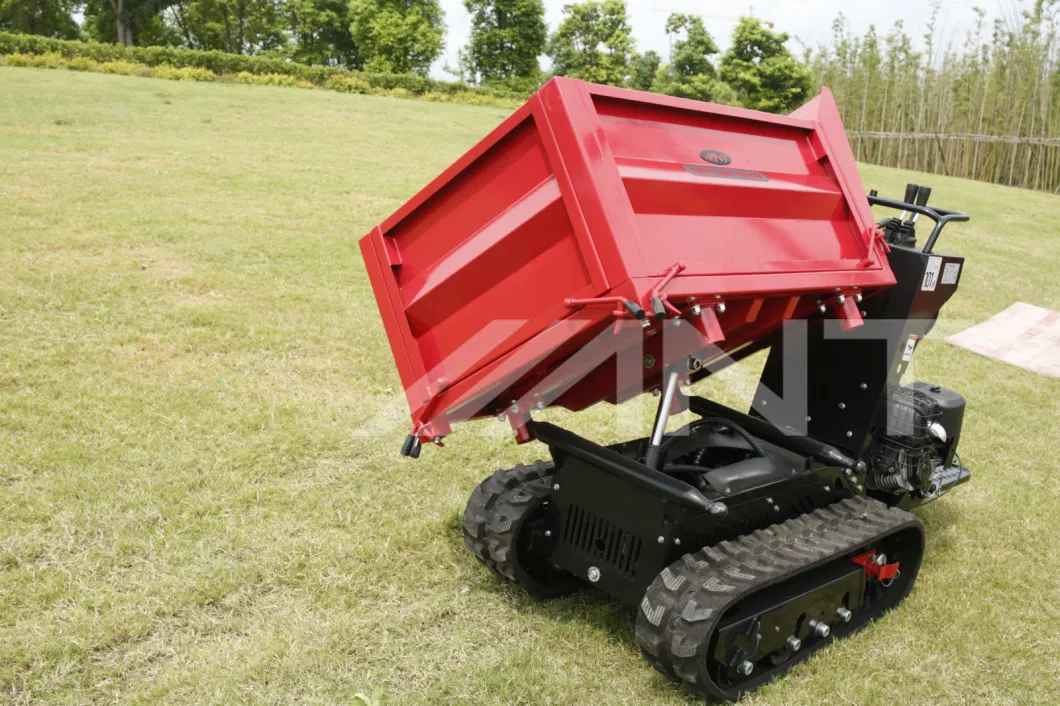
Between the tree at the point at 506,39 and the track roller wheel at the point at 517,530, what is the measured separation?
160ft

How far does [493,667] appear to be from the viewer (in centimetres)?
326

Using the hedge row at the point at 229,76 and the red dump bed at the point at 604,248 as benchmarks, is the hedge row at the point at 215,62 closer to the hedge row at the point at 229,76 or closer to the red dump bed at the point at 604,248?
the hedge row at the point at 229,76

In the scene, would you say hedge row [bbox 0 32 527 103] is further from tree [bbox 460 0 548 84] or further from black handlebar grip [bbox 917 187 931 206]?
black handlebar grip [bbox 917 187 931 206]

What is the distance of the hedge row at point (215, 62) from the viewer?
26.0 m

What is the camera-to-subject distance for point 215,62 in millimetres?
28250

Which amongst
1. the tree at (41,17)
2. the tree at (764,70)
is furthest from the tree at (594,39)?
the tree at (41,17)

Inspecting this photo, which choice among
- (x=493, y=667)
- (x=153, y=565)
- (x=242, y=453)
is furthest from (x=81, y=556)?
(x=493, y=667)

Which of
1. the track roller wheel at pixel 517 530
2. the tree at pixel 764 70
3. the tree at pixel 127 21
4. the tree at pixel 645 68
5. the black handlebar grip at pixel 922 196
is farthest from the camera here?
the tree at pixel 645 68

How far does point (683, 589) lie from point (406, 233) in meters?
1.60

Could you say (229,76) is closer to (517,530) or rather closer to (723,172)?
(517,530)

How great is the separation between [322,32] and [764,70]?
1119 inches

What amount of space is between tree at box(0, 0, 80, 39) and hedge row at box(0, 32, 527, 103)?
2667 centimetres

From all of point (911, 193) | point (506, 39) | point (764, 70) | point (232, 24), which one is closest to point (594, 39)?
point (506, 39)

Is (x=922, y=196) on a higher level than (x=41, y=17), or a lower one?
lower
